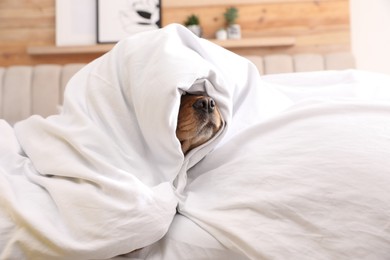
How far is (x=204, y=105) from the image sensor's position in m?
0.78

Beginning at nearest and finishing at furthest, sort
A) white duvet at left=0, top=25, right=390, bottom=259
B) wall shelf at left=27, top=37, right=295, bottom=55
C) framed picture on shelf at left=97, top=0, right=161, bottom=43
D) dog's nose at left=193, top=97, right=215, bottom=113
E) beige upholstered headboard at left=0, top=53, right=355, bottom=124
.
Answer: white duvet at left=0, top=25, right=390, bottom=259, dog's nose at left=193, top=97, right=215, bottom=113, beige upholstered headboard at left=0, top=53, right=355, bottom=124, wall shelf at left=27, top=37, right=295, bottom=55, framed picture on shelf at left=97, top=0, right=161, bottom=43

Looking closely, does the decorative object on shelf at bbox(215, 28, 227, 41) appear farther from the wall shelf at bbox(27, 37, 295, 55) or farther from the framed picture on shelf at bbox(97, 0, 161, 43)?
the framed picture on shelf at bbox(97, 0, 161, 43)

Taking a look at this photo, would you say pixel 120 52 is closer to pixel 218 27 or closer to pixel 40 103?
pixel 40 103

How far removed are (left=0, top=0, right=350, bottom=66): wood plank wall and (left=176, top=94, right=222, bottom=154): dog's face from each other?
1.76 metres

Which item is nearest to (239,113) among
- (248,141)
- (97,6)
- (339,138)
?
(248,141)

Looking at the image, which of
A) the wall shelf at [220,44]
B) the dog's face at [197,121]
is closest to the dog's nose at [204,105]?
the dog's face at [197,121]

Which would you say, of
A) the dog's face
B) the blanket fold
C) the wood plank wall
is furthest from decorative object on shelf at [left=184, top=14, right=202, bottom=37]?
the dog's face

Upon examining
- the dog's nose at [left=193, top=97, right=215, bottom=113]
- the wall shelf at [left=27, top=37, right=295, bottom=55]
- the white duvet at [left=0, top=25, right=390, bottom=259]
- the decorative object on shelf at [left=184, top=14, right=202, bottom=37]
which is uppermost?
the decorative object on shelf at [left=184, top=14, right=202, bottom=37]

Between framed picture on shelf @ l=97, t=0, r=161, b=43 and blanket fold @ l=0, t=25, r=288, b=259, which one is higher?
framed picture on shelf @ l=97, t=0, r=161, b=43

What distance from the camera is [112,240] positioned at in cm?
60

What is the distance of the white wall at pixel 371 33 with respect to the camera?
243 centimetres

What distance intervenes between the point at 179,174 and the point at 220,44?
1.72m

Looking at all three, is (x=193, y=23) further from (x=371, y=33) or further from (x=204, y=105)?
(x=204, y=105)

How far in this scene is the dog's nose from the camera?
782 mm
